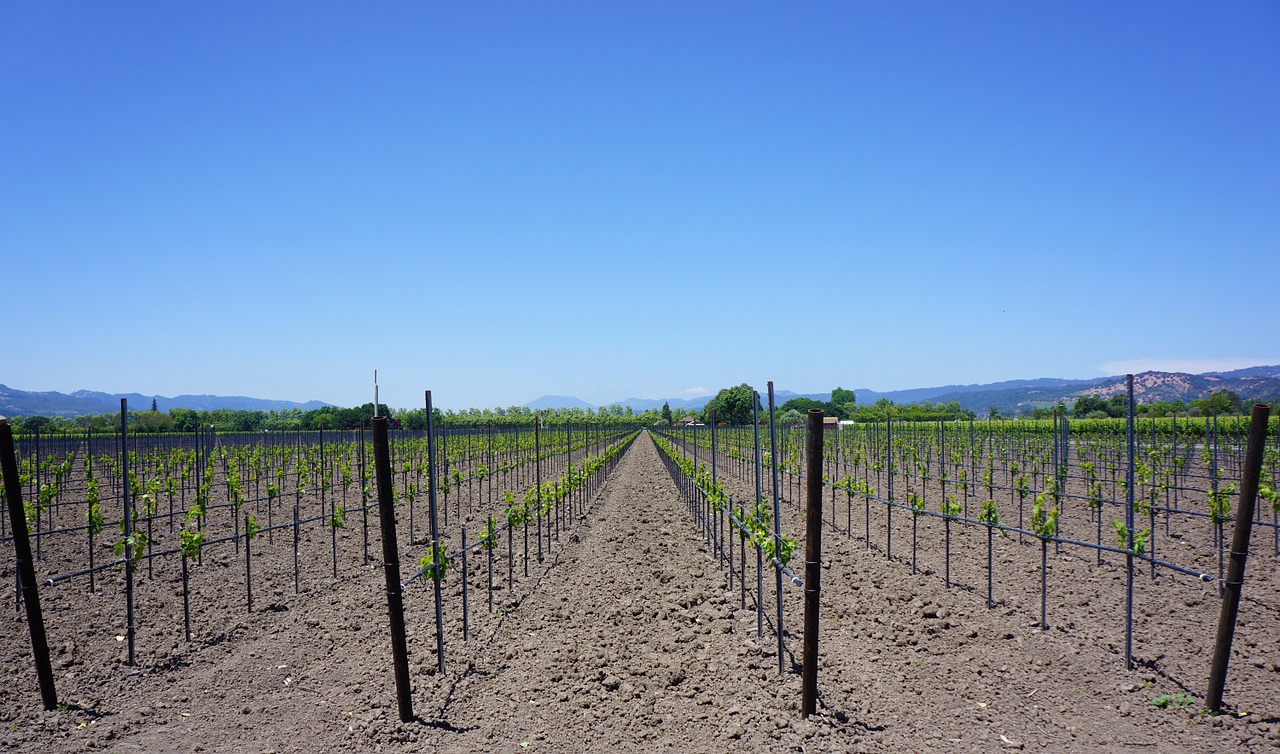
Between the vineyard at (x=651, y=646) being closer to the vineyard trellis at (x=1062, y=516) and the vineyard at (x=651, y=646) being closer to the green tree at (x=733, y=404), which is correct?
the vineyard trellis at (x=1062, y=516)

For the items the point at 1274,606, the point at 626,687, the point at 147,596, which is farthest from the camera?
the point at 147,596

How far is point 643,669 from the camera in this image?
6.23 metres

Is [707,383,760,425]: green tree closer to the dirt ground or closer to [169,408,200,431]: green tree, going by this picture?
[169,408,200,431]: green tree

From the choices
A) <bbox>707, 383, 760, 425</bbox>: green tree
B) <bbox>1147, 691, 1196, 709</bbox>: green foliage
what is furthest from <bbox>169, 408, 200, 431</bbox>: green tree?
<bbox>1147, 691, 1196, 709</bbox>: green foliage

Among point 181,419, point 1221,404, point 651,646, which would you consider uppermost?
point 1221,404

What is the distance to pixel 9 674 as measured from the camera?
5.96 metres

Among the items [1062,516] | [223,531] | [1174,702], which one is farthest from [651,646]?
[223,531]

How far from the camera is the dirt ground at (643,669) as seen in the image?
490 cm

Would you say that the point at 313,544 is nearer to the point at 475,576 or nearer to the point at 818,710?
the point at 475,576

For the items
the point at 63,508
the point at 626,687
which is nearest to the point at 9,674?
the point at 626,687

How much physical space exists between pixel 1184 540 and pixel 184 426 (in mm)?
68832

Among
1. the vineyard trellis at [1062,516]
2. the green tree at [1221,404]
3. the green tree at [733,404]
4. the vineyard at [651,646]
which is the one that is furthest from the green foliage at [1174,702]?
the green tree at [733,404]

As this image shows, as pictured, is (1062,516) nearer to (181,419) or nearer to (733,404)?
(181,419)

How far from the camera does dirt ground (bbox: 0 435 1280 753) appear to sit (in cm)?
490
